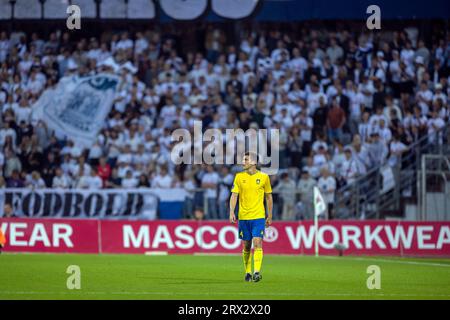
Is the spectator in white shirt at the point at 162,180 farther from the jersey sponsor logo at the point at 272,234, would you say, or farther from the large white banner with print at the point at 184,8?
the large white banner with print at the point at 184,8

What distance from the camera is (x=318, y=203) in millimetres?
29406

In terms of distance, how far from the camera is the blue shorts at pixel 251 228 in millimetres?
19188

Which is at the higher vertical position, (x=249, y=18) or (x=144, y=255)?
(x=249, y=18)

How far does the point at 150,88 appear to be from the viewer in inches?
1447

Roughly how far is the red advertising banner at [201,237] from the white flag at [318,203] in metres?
1.28

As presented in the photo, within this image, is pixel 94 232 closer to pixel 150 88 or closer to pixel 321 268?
pixel 150 88

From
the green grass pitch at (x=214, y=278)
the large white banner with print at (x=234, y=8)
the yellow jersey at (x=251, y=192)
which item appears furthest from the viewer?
the large white banner with print at (x=234, y=8)

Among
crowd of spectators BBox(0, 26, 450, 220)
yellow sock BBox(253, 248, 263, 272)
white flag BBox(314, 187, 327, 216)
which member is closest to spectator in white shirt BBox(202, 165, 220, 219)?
crowd of spectators BBox(0, 26, 450, 220)

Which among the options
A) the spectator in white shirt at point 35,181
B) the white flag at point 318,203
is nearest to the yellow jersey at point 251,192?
the white flag at point 318,203

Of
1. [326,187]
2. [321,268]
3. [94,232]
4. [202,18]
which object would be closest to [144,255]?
[94,232]

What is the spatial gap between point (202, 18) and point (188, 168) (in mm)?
6677

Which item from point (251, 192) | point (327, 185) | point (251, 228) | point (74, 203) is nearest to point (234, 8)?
point (327, 185)

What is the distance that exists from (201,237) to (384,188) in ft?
18.7

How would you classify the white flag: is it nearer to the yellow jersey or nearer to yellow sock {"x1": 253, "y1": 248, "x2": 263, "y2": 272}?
the yellow jersey
